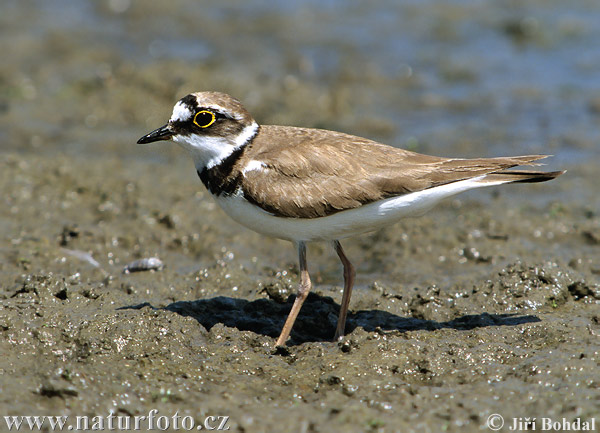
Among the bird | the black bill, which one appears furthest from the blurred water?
the bird

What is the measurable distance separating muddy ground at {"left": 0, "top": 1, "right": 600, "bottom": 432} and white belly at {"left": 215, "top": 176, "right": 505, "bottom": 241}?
92 centimetres

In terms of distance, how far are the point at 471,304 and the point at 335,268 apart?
1.80 metres

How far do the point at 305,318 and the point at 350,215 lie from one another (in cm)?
127

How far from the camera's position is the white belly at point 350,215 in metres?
6.16

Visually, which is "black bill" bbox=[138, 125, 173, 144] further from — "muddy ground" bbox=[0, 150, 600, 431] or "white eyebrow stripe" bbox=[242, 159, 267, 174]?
"muddy ground" bbox=[0, 150, 600, 431]

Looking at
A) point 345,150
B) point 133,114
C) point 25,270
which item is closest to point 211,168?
point 345,150

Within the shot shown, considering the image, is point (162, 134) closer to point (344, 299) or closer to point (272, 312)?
point (272, 312)

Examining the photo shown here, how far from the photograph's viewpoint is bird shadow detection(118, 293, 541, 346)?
659 centimetres

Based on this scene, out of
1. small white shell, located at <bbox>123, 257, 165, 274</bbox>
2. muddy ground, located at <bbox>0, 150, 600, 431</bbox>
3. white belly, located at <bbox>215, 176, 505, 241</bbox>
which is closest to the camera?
muddy ground, located at <bbox>0, 150, 600, 431</bbox>

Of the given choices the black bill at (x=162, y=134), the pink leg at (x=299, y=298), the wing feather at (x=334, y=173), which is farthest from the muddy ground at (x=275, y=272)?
the black bill at (x=162, y=134)

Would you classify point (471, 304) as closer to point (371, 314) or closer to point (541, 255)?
point (371, 314)

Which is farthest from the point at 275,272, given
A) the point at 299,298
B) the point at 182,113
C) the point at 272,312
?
the point at 182,113

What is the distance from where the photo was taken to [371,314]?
22.6ft

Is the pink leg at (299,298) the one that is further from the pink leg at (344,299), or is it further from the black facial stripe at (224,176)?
the black facial stripe at (224,176)
